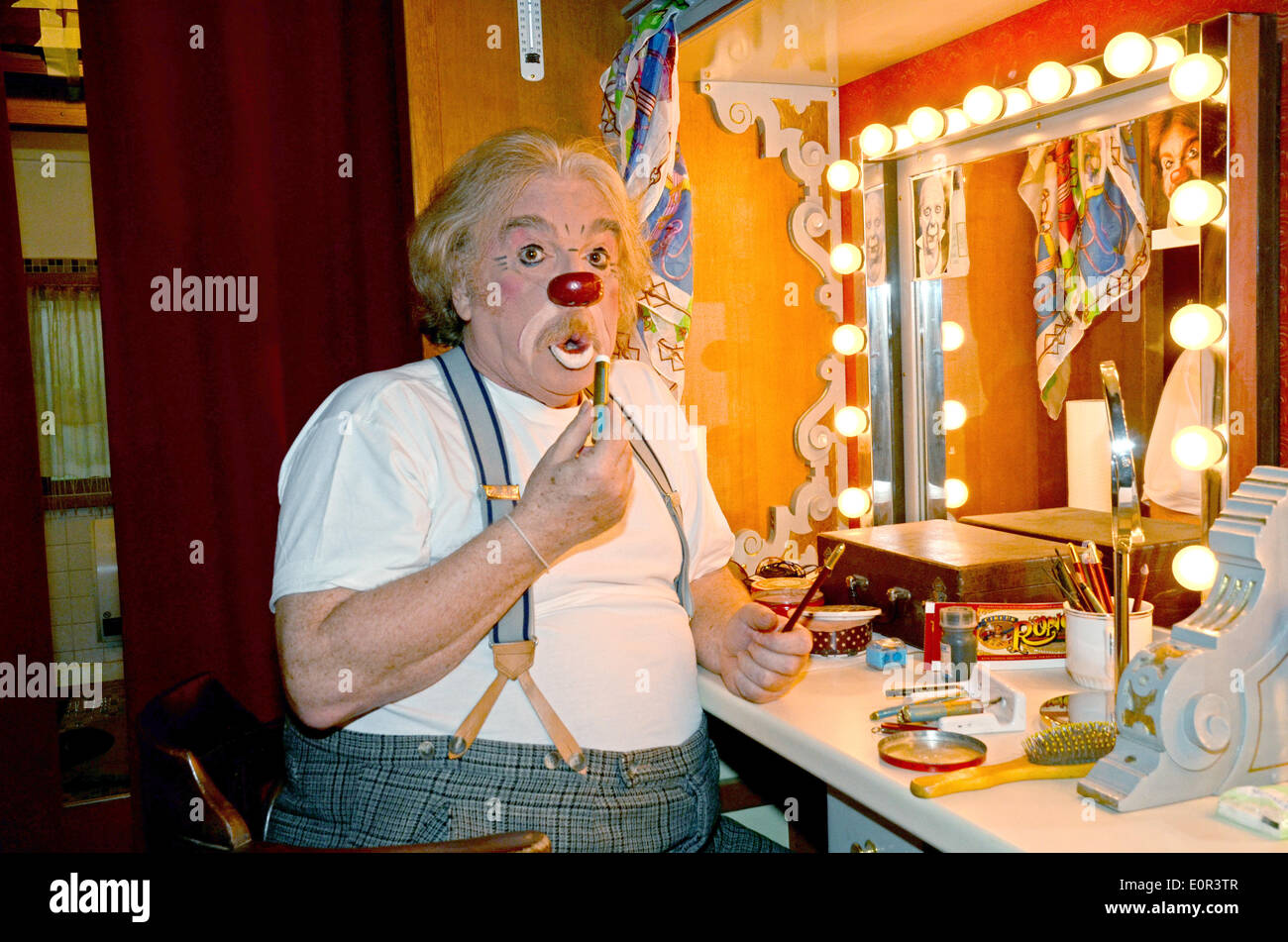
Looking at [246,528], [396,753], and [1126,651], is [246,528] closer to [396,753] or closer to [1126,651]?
[396,753]

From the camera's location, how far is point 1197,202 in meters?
1.56

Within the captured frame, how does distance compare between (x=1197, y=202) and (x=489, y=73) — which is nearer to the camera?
(x=1197, y=202)

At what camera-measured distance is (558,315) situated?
1.41m

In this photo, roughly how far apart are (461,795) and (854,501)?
137cm

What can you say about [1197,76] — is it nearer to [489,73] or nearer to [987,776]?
[987,776]

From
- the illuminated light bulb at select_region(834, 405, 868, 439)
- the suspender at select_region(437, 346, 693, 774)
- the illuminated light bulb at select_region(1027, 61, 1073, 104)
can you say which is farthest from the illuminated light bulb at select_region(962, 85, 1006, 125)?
the suspender at select_region(437, 346, 693, 774)

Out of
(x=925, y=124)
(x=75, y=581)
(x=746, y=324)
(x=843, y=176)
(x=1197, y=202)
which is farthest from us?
(x=75, y=581)

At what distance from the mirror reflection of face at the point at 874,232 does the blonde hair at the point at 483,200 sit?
87cm

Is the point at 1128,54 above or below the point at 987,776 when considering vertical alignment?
above

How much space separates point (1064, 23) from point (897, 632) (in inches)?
43.4

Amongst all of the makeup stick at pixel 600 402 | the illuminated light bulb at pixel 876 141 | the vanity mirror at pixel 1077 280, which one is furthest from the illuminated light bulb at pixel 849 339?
the makeup stick at pixel 600 402

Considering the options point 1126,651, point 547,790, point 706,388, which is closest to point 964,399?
point 706,388

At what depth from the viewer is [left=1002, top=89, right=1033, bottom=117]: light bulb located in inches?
74.4

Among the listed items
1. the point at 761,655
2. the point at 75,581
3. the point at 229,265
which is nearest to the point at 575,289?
the point at 761,655
